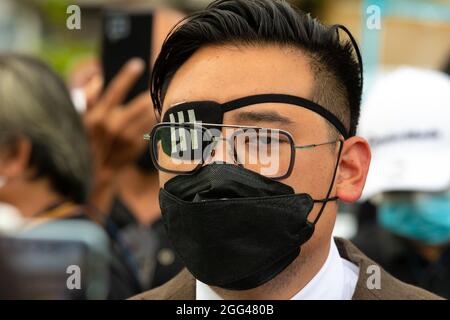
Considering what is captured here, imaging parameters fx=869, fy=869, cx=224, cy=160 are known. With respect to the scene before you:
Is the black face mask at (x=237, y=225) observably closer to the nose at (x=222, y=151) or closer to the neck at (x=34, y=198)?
the nose at (x=222, y=151)

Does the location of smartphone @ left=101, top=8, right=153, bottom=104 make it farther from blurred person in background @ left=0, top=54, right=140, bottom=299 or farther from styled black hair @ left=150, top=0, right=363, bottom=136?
styled black hair @ left=150, top=0, right=363, bottom=136

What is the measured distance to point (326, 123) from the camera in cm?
225

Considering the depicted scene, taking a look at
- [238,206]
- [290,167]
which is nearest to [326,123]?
[290,167]

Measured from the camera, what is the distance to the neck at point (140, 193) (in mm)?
4441

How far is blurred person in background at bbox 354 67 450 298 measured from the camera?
157 inches

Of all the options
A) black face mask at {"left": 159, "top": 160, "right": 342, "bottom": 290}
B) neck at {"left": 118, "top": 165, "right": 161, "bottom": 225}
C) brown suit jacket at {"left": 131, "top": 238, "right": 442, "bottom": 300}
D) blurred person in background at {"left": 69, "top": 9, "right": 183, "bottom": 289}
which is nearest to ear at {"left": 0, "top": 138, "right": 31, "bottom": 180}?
blurred person in background at {"left": 69, "top": 9, "right": 183, "bottom": 289}

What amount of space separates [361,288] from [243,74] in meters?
0.64

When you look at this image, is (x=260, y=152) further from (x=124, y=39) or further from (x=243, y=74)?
(x=124, y=39)

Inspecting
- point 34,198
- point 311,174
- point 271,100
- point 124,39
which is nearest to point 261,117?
point 271,100

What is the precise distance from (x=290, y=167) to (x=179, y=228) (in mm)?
320

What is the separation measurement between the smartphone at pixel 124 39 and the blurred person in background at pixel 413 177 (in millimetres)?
1196

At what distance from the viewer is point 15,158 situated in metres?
3.53

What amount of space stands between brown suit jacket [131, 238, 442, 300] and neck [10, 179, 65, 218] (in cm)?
110

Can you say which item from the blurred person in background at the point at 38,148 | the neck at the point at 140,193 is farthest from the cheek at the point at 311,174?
the neck at the point at 140,193
